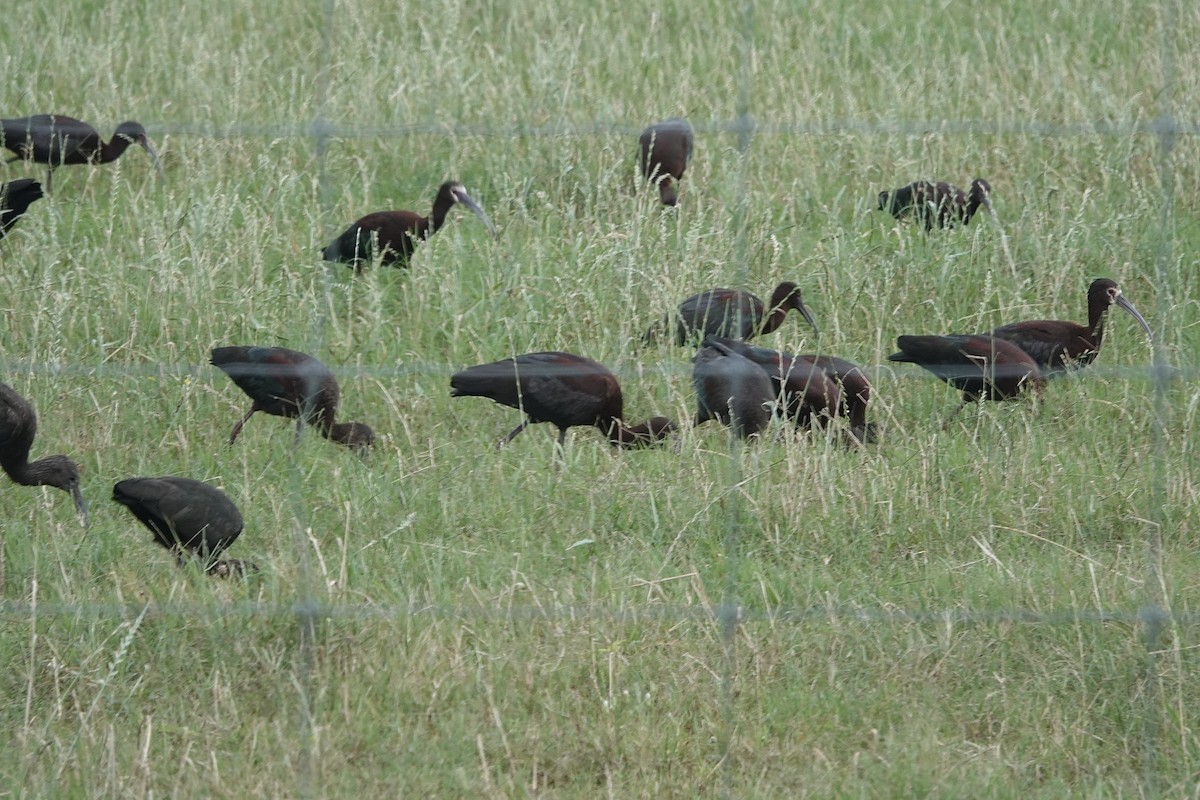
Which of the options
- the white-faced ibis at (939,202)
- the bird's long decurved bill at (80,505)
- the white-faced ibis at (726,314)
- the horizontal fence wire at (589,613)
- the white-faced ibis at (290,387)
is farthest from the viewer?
the white-faced ibis at (939,202)

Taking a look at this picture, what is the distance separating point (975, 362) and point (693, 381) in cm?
91

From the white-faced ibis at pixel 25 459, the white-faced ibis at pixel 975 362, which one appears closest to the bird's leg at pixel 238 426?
the white-faced ibis at pixel 25 459

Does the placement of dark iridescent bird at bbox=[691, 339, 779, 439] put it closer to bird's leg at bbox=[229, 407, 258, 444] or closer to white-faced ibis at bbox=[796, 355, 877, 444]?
white-faced ibis at bbox=[796, 355, 877, 444]

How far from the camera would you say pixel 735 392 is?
16.3ft

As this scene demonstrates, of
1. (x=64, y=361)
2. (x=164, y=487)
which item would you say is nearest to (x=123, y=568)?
(x=164, y=487)

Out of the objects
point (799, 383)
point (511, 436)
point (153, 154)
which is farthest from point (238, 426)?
point (153, 154)

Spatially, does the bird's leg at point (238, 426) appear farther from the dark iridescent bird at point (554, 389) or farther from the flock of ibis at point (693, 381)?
the dark iridescent bird at point (554, 389)


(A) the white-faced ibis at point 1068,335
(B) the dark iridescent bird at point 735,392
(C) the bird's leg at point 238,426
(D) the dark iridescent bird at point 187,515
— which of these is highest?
(A) the white-faced ibis at point 1068,335

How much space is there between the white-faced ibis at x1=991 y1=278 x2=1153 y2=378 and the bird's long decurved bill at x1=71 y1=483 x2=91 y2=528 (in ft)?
9.44

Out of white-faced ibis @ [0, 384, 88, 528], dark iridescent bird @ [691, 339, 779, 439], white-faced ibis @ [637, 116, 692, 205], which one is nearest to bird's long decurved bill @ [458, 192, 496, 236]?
white-faced ibis @ [637, 116, 692, 205]

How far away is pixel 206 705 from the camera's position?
358 cm

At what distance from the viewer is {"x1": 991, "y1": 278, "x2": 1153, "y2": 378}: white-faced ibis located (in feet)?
17.5

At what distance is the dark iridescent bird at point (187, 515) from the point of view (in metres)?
4.09

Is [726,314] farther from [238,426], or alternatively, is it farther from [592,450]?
[238,426]
